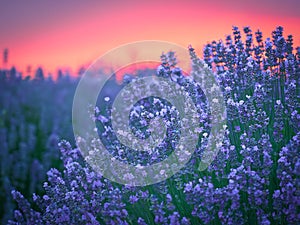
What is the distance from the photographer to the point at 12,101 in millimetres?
6746

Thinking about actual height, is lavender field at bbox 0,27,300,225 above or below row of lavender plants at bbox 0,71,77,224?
below

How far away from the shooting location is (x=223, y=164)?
8.15ft

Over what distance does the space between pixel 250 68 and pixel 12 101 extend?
4632 millimetres

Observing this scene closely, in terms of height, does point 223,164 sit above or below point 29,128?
below

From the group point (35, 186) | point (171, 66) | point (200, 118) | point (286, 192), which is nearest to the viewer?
point (286, 192)

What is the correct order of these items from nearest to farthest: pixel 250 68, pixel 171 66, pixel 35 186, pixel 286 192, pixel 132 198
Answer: pixel 286 192 < pixel 132 198 < pixel 250 68 < pixel 171 66 < pixel 35 186

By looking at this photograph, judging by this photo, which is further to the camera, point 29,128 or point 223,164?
point 29,128

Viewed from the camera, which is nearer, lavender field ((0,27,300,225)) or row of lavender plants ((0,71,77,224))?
lavender field ((0,27,300,225))

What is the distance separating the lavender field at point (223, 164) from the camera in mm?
2297

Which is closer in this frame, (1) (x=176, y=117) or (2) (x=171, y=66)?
(1) (x=176, y=117)

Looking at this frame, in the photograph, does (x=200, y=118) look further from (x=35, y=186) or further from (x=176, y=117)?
(x=35, y=186)

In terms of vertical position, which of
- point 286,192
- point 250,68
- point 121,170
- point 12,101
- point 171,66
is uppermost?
point 12,101

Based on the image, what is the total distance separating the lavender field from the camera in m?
2.30

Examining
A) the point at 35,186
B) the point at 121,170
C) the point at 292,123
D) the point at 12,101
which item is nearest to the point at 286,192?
the point at 292,123
